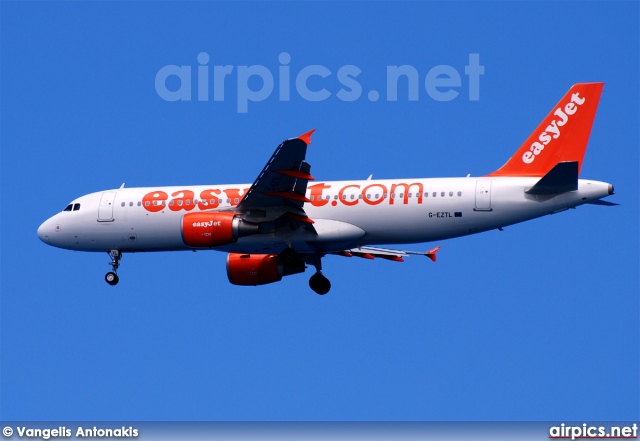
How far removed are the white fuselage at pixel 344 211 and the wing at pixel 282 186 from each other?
815 mm

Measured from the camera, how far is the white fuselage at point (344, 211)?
150ft

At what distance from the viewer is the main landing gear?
5041 centimetres

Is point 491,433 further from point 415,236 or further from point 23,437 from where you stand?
point 23,437

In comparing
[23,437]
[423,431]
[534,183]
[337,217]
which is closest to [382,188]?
[337,217]

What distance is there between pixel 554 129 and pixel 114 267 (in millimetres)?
17127

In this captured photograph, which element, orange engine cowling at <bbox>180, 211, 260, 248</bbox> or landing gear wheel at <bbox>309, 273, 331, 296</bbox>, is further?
landing gear wheel at <bbox>309, 273, 331, 296</bbox>

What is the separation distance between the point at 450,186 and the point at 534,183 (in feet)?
9.52

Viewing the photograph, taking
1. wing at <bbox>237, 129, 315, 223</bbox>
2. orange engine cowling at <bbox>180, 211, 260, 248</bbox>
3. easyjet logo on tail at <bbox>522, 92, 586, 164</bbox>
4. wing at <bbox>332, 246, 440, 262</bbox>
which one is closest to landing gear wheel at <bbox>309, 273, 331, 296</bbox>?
wing at <bbox>332, 246, 440, 262</bbox>

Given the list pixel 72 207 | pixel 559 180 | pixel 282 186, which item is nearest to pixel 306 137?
pixel 282 186

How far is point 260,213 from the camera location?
46844 millimetres

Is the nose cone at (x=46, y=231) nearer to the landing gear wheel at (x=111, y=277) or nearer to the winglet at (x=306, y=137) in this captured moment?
the landing gear wheel at (x=111, y=277)

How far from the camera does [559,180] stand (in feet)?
147

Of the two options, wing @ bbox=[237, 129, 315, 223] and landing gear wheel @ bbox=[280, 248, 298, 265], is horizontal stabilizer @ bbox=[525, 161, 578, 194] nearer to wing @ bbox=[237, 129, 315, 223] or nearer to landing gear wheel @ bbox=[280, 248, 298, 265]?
wing @ bbox=[237, 129, 315, 223]

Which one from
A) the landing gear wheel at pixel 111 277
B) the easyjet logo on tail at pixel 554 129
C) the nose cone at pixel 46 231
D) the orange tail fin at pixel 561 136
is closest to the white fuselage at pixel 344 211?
the nose cone at pixel 46 231
